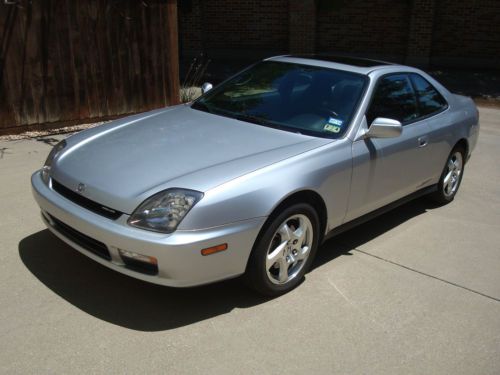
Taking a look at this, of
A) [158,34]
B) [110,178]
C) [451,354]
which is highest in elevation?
[158,34]

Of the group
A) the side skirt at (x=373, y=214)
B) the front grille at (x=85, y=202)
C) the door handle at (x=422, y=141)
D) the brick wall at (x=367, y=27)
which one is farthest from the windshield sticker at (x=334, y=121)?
the brick wall at (x=367, y=27)

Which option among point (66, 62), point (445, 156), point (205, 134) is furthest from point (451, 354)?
point (66, 62)

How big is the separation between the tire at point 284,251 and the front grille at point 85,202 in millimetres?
903

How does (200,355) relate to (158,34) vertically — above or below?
below

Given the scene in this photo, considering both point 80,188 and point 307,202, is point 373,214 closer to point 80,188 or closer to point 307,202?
point 307,202

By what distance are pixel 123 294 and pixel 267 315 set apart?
980 millimetres

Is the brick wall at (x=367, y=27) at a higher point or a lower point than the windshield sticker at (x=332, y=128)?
higher

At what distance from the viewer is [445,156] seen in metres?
5.39

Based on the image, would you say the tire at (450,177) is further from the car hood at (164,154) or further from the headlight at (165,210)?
the headlight at (165,210)

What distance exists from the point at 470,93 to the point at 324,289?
33.3 ft

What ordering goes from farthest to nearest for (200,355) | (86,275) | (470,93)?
(470,93), (86,275), (200,355)

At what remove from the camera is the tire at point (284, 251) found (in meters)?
3.52

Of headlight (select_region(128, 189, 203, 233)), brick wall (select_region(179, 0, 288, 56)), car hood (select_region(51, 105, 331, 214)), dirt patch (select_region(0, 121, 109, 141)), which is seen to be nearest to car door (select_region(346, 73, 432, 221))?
car hood (select_region(51, 105, 331, 214))

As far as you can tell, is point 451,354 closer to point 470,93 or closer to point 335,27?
point 470,93
